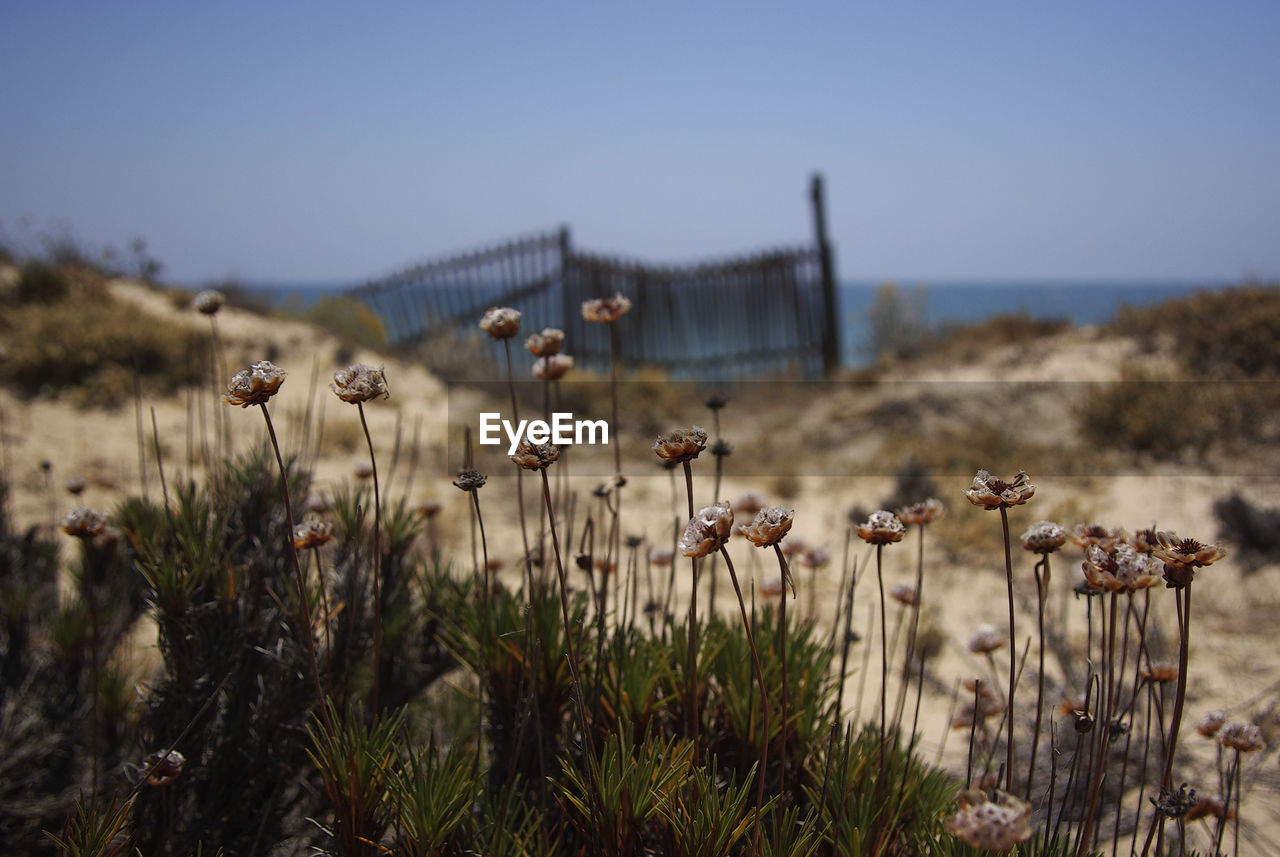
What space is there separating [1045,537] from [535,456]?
3.10 feet

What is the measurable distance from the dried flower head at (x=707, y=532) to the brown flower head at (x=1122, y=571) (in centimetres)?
65

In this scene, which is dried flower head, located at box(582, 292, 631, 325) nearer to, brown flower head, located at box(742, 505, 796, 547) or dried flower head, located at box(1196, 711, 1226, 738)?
brown flower head, located at box(742, 505, 796, 547)

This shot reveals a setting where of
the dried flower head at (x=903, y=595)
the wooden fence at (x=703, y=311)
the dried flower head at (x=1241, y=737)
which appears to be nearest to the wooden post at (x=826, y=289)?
the wooden fence at (x=703, y=311)

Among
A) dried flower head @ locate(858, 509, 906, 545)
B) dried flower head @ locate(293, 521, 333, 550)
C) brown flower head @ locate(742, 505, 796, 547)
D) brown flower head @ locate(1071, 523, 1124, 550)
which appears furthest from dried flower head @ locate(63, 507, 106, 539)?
brown flower head @ locate(1071, 523, 1124, 550)

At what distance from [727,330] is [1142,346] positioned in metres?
5.42

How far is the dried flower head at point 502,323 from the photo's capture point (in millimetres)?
1865

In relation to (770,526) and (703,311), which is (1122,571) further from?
(703,311)

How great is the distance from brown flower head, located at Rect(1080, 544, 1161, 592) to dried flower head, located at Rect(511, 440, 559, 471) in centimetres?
93

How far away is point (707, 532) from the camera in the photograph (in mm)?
1270

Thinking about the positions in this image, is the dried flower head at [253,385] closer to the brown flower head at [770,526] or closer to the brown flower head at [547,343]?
the brown flower head at [547,343]

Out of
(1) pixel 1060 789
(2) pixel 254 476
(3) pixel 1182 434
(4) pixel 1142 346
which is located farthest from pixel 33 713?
(4) pixel 1142 346

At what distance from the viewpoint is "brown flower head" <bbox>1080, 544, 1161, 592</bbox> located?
1.37m

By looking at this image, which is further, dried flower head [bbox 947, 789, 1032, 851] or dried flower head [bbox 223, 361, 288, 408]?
dried flower head [bbox 223, 361, 288, 408]

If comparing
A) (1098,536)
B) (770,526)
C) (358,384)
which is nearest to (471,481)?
(358,384)
